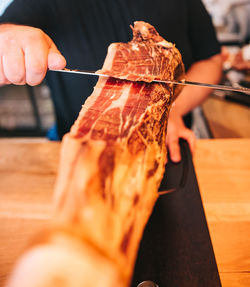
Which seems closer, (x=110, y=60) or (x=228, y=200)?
(x=110, y=60)

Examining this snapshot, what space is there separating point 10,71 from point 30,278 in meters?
0.68

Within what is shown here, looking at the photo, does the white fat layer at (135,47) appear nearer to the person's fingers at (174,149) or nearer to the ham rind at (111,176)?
the ham rind at (111,176)

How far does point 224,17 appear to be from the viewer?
4.15 metres

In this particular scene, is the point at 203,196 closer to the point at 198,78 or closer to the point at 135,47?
the point at 135,47

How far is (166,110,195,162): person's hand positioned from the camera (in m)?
1.27

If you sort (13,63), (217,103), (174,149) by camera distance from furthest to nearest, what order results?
(217,103)
(174,149)
(13,63)

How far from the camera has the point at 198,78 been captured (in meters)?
1.64

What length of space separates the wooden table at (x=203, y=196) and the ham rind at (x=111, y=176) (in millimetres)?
473

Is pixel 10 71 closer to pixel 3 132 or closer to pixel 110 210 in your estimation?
pixel 110 210

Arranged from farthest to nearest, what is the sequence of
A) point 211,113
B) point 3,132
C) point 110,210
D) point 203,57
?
point 3,132 < point 211,113 < point 203,57 < point 110,210

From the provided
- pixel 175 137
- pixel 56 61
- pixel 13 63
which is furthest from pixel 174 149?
pixel 13 63

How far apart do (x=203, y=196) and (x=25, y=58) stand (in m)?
0.97

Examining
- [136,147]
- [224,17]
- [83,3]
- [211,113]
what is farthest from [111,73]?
[224,17]

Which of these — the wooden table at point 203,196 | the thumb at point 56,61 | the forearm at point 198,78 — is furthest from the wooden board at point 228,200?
the thumb at point 56,61
